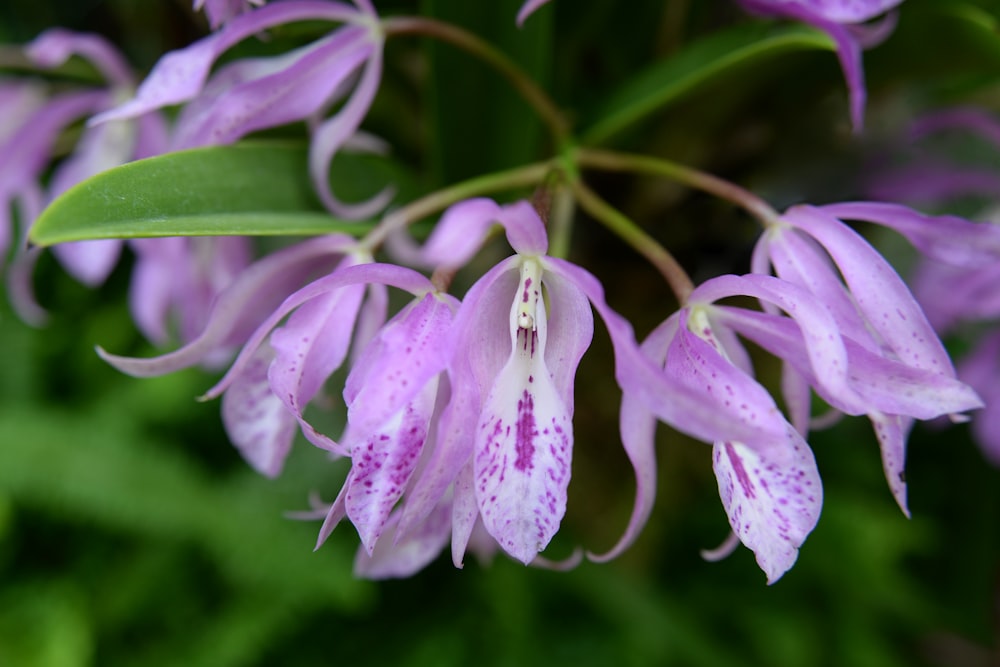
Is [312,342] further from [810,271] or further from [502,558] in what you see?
[502,558]

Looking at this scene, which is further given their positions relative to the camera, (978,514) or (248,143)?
(978,514)

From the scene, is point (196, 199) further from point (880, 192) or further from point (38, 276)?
point (38, 276)

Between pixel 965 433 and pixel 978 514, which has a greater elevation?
pixel 965 433

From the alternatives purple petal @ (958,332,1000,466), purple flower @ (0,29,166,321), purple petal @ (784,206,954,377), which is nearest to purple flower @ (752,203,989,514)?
purple petal @ (784,206,954,377)

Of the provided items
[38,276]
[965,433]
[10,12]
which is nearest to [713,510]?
[965,433]

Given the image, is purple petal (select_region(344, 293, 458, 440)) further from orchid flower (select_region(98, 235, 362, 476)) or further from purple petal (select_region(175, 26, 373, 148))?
purple petal (select_region(175, 26, 373, 148))

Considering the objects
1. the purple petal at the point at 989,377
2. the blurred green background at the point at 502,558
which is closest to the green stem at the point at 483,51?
the blurred green background at the point at 502,558
